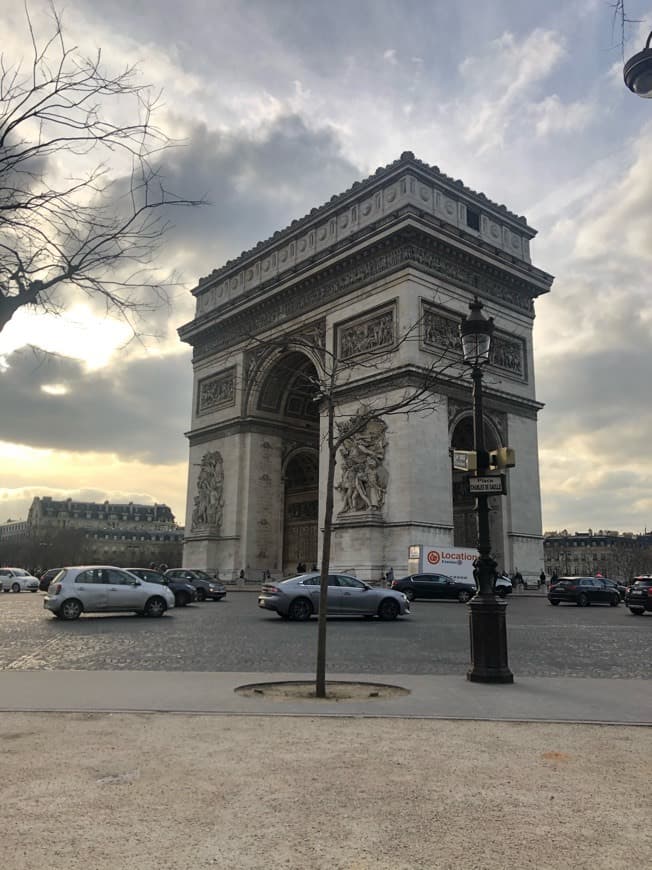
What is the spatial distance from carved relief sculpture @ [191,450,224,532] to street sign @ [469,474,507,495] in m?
33.8

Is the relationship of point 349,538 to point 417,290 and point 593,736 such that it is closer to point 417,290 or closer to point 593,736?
point 417,290

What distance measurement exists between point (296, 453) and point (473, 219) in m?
16.7

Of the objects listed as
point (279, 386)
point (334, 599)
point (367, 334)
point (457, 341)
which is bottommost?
point (334, 599)

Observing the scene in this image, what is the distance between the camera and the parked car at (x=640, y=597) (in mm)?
24578

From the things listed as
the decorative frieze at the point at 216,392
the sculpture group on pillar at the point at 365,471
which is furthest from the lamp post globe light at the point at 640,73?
the decorative frieze at the point at 216,392

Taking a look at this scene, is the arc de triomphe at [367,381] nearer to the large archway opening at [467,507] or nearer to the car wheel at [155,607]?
the large archway opening at [467,507]

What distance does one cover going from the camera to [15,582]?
43938 millimetres

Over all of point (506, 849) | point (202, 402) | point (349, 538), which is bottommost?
point (506, 849)

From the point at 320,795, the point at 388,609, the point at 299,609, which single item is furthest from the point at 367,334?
the point at 320,795

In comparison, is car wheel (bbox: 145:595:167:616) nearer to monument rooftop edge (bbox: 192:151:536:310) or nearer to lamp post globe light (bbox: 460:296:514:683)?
lamp post globe light (bbox: 460:296:514:683)

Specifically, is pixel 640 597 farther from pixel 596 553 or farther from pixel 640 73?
pixel 596 553

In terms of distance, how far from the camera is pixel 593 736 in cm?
601

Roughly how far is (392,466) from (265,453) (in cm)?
1239

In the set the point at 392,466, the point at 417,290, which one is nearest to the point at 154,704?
the point at 392,466
